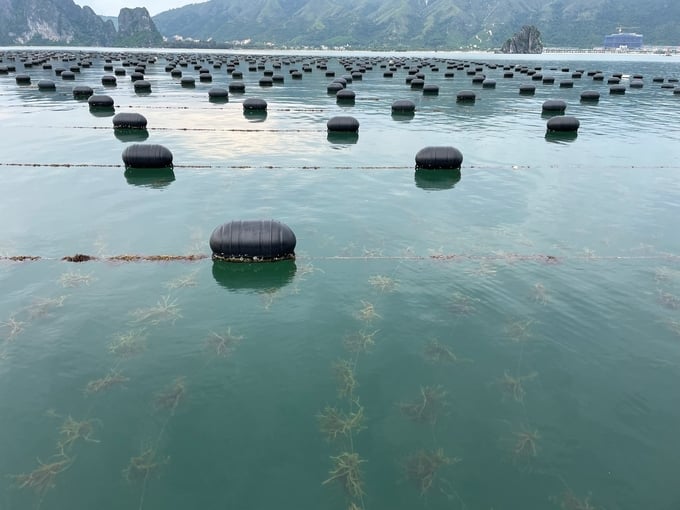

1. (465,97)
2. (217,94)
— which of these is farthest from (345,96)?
(217,94)

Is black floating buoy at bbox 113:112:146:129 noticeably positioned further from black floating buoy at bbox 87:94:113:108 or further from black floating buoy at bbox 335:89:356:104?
black floating buoy at bbox 335:89:356:104

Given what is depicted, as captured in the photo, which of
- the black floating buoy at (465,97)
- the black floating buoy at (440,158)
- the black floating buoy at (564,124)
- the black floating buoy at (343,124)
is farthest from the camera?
the black floating buoy at (465,97)

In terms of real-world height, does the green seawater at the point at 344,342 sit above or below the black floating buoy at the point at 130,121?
below

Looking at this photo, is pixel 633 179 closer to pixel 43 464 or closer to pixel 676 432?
pixel 676 432

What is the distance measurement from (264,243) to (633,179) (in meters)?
19.7

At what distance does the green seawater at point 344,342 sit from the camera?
23.0 feet

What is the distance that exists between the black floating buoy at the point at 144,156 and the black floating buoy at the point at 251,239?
35.2ft

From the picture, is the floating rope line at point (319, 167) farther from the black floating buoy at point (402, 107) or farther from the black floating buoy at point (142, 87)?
the black floating buoy at point (142, 87)

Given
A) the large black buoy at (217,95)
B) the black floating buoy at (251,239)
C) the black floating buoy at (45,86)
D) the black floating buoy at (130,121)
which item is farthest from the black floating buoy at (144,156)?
the black floating buoy at (45,86)

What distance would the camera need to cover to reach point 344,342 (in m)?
10.1

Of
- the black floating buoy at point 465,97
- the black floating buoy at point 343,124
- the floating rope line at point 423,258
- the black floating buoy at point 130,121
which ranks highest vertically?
the black floating buoy at point 130,121

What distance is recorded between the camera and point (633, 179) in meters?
22.5

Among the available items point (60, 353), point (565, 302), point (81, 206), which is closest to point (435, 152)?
point (565, 302)

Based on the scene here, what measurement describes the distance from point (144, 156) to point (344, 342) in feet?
52.9
